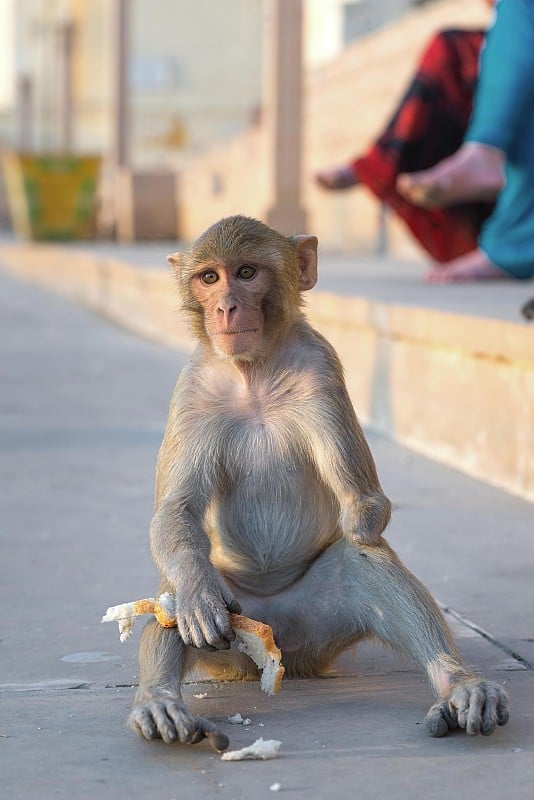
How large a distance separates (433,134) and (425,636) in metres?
6.33

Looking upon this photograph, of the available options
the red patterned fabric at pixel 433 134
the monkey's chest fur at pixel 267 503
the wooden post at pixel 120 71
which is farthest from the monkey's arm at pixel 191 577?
the wooden post at pixel 120 71

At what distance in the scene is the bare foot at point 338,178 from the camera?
878 cm

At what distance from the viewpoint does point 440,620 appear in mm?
2924

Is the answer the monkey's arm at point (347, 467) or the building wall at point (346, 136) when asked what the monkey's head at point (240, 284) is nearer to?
the monkey's arm at point (347, 467)

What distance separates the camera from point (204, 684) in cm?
318

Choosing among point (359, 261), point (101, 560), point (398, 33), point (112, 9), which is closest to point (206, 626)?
point (101, 560)

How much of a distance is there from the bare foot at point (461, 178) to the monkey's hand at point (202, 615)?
5.00 meters

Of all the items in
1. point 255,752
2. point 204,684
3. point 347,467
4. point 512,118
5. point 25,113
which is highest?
point 512,118

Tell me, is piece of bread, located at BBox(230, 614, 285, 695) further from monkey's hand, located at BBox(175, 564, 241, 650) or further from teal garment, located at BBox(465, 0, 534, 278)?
teal garment, located at BBox(465, 0, 534, 278)

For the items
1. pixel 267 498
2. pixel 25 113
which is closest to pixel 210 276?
pixel 267 498

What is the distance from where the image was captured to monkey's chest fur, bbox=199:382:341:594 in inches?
122

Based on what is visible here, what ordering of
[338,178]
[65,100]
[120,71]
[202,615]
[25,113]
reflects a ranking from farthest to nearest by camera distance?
[25,113]
[65,100]
[120,71]
[338,178]
[202,615]

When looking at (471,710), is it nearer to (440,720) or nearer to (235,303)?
(440,720)

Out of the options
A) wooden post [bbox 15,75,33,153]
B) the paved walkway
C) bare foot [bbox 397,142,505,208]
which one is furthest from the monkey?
wooden post [bbox 15,75,33,153]
